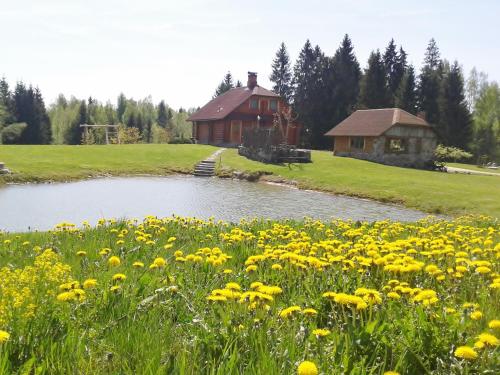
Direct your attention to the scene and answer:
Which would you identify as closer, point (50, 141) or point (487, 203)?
point (487, 203)

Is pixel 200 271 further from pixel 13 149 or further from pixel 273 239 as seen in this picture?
pixel 13 149

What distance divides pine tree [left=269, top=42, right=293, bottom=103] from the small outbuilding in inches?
1586

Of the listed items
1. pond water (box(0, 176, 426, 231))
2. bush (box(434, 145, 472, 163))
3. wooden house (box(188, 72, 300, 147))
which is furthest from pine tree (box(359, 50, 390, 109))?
pond water (box(0, 176, 426, 231))

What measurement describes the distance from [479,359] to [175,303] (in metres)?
2.62

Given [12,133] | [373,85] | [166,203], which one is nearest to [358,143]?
[373,85]

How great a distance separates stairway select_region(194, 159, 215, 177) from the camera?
38094 millimetres

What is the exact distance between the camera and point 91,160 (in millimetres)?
40406

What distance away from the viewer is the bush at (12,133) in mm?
70625

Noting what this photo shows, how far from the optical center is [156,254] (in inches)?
267

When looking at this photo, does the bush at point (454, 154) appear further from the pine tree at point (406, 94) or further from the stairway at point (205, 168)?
the stairway at point (205, 168)

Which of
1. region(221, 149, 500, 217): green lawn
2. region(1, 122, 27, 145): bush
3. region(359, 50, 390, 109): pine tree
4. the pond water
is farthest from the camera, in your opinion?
A: region(1, 122, 27, 145): bush

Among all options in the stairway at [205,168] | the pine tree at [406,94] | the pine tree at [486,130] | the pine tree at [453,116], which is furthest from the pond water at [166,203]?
the pine tree at [486,130]

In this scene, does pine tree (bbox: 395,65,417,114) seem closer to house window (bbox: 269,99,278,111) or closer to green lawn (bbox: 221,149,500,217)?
house window (bbox: 269,99,278,111)

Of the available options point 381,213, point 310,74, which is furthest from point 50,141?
point 381,213
